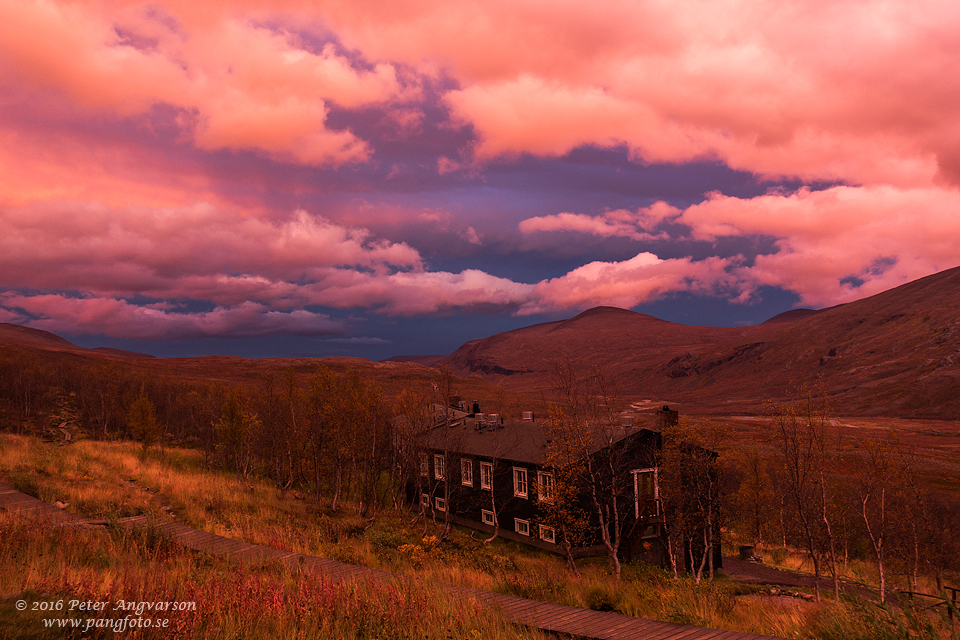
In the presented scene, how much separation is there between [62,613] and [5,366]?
14316cm

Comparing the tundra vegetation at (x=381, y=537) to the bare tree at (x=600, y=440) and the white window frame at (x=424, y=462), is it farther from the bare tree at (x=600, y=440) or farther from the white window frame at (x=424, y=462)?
the bare tree at (x=600, y=440)

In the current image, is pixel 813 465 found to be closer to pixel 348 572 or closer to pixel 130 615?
pixel 348 572

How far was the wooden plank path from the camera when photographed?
7398 mm

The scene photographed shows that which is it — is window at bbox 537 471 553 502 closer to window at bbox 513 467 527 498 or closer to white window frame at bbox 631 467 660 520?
window at bbox 513 467 527 498

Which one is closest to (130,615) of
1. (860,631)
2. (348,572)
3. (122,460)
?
(348,572)

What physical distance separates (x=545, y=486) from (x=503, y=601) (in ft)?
85.3

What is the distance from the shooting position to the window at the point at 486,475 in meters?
40.4

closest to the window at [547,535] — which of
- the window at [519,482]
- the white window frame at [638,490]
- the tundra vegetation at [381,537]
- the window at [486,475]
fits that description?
the tundra vegetation at [381,537]

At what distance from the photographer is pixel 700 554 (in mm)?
35938

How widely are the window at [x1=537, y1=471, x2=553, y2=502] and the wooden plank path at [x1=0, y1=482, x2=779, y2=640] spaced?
24.7 meters

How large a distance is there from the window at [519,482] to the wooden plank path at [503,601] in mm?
28560

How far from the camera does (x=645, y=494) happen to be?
120ft

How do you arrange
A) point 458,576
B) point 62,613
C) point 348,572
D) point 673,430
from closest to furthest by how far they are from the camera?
point 62,613 < point 348,572 < point 458,576 < point 673,430

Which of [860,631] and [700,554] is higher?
[860,631]
